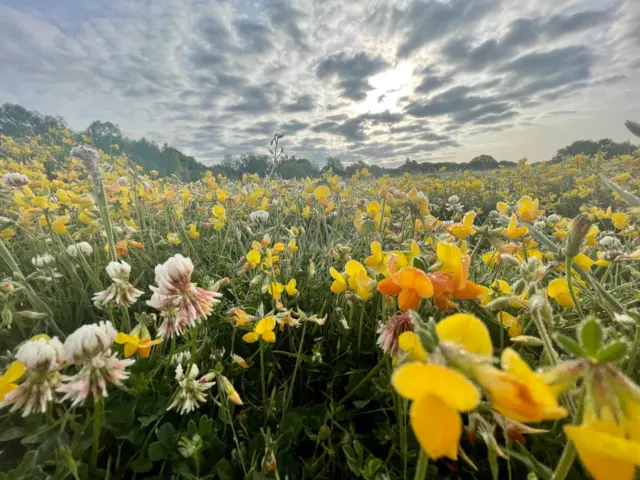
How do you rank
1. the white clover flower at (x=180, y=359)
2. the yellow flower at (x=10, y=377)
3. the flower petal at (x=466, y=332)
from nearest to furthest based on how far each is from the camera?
the flower petal at (x=466, y=332)
the yellow flower at (x=10, y=377)
the white clover flower at (x=180, y=359)

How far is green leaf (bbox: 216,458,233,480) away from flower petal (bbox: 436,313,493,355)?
738 millimetres

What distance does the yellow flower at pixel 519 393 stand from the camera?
0.31 m

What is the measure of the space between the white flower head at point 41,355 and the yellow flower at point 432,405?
67 cm

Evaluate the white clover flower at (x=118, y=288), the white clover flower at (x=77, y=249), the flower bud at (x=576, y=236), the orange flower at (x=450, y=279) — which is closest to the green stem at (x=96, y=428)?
the white clover flower at (x=118, y=288)

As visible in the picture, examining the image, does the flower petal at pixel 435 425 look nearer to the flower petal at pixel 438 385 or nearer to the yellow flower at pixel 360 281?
the flower petal at pixel 438 385

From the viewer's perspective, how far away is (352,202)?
4.20 meters

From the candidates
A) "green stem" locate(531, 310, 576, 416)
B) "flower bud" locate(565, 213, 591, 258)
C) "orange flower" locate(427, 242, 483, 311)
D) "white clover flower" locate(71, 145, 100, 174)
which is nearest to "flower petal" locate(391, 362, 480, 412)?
"green stem" locate(531, 310, 576, 416)

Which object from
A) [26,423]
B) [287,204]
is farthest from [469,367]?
[287,204]

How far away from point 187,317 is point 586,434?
0.79 metres

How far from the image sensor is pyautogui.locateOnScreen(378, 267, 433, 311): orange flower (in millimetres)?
627

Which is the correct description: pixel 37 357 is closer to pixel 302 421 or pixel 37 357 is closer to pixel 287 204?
pixel 302 421

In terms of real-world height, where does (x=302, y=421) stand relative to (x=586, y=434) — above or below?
below

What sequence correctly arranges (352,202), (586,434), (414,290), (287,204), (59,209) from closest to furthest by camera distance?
(586,434), (414,290), (59,209), (287,204), (352,202)

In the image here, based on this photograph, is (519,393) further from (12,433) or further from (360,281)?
(12,433)
